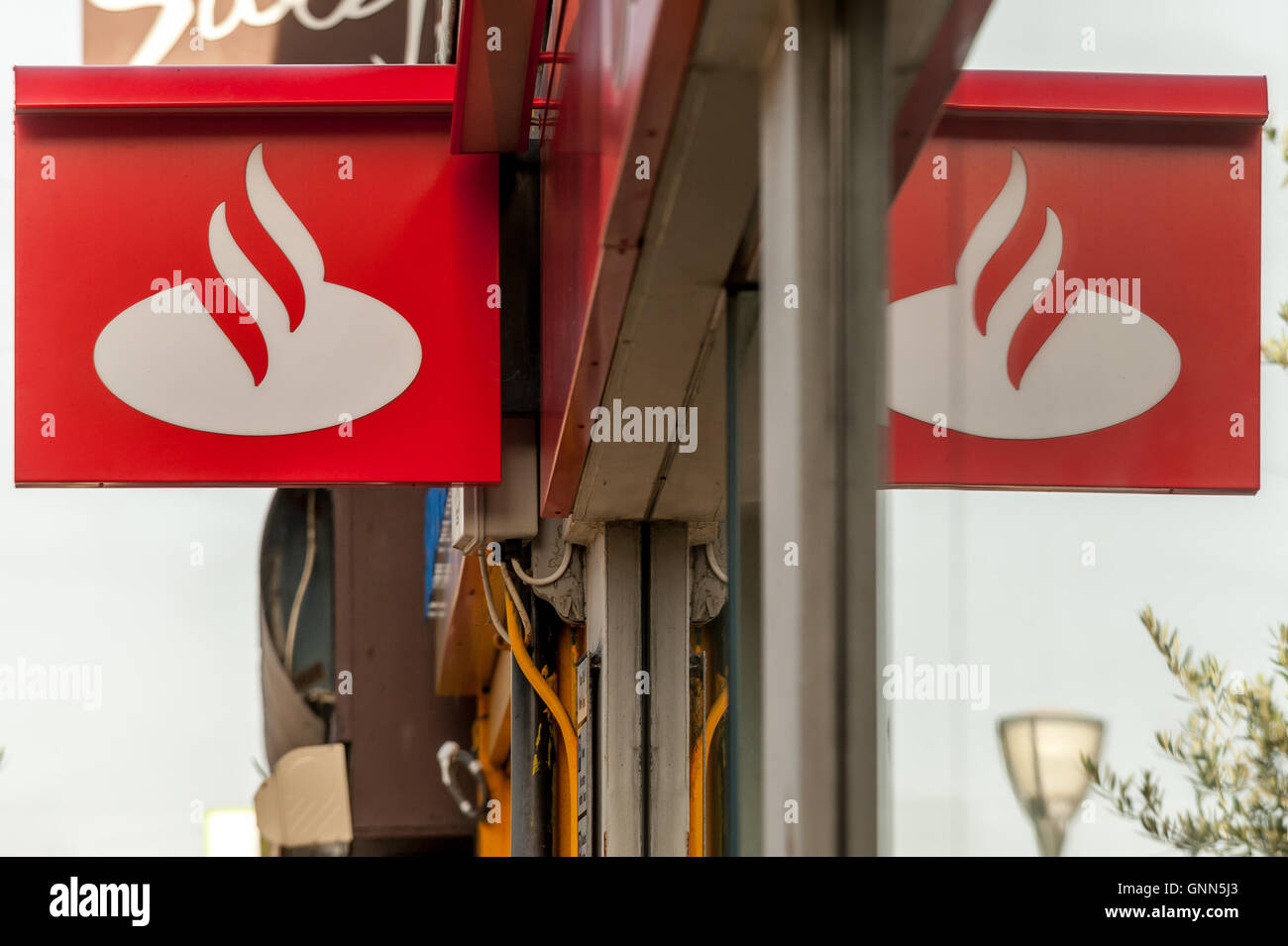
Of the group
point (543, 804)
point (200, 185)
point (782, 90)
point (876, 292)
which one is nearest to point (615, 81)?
point (782, 90)

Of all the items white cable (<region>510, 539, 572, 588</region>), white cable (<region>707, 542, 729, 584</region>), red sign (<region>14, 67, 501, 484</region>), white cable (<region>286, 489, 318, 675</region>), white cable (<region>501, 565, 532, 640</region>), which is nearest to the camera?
red sign (<region>14, 67, 501, 484</region>)

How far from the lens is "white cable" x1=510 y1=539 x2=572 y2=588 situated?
4977 mm

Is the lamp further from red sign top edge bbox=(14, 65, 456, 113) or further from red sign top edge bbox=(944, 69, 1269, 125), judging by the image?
red sign top edge bbox=(14, 65, 456, 113)

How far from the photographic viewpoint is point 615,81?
8.77 feet

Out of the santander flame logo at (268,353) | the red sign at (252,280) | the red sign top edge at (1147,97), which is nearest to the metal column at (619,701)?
the red sign at (252,280)

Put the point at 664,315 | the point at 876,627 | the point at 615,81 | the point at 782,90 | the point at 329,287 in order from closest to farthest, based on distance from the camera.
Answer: the point at 876,627, the point at 782,90, the point at 615,81, the point at 664,315, the point at 329,287

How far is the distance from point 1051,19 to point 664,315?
5.54ft

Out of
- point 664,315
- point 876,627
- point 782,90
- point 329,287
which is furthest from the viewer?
point 329,287

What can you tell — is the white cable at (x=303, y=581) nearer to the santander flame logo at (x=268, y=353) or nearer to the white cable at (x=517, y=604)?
the white cable at (x=517, y=604)

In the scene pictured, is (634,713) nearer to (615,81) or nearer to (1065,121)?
(615,81)

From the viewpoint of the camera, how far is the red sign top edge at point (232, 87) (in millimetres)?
4488

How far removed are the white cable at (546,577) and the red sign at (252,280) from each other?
1.86ft

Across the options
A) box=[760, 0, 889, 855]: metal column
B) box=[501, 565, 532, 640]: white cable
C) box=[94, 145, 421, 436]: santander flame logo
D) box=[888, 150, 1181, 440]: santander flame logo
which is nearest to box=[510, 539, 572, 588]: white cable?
box=[501, 565, 532, 640]: white cable

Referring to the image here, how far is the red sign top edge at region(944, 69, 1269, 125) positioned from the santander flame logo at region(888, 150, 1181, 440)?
7cm
